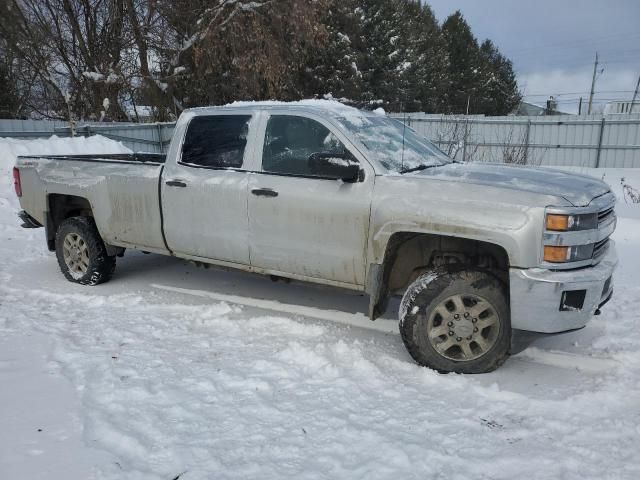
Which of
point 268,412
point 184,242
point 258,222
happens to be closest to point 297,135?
point 258,222

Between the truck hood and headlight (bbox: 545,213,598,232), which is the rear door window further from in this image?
headlight (bbox: 545,213,598,232)

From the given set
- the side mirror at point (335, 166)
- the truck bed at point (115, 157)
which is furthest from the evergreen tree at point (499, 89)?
the side mirror at point (335, 166)

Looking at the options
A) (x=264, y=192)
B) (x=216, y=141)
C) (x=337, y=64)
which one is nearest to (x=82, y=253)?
(x=216, y=141)

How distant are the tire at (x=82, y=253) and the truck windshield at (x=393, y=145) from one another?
3159mm

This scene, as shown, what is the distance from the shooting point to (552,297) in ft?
10.5

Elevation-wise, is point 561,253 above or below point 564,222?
below

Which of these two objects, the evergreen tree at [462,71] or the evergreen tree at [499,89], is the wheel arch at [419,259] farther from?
the evergreen tree at [499,89]

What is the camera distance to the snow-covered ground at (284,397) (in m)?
2.61

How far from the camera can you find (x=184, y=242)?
4785 mm

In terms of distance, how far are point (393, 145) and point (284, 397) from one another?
227 centimetres

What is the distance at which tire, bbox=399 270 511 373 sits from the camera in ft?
Answer: 11.4

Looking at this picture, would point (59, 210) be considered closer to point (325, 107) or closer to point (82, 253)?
point (82, 253)

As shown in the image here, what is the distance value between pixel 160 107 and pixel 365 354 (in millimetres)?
20311

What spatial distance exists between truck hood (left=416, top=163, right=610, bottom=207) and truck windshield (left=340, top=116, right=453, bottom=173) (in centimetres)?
19
